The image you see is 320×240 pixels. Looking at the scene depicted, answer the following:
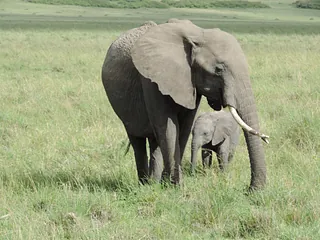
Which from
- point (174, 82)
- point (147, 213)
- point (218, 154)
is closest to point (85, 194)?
point (147, 213)

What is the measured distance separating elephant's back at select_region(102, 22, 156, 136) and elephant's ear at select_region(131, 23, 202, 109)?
1.62ft

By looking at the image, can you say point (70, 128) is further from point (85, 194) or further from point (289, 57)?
point (289, 57)

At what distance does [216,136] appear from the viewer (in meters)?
7.38

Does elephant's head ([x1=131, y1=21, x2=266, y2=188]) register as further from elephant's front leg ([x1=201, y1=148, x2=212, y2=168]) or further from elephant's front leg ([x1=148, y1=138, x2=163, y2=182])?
elephant's front leg ([x1=201, y1=148, x2=212, y2=168])

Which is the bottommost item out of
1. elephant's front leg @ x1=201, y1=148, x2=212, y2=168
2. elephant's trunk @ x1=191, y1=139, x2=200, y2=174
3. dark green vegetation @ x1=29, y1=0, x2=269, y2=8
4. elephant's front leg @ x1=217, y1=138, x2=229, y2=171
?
dark green vegetation @ x1=29, y1=0, x2=269, y2=8

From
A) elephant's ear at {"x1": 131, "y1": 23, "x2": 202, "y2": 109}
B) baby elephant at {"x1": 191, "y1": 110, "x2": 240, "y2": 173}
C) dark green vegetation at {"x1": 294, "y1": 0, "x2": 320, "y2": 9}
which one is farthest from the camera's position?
dark green vegetation at {"x1": 294, "y1": 0, "x2": 320, "y2": 9}

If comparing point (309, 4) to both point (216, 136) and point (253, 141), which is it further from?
point (253, 141)

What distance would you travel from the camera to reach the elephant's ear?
5555 millimetres

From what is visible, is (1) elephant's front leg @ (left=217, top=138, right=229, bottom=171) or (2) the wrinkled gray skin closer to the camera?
(2) the wrinkled gray skin

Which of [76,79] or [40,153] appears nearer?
[40,153]

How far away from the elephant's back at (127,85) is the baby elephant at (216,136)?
3.26 feet

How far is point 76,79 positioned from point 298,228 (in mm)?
9729

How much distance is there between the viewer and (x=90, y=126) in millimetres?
9367

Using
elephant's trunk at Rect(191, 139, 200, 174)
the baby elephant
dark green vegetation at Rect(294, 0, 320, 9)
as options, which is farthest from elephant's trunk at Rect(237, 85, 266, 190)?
dark green vegetation at Rect(294, 0, 320, 9)
